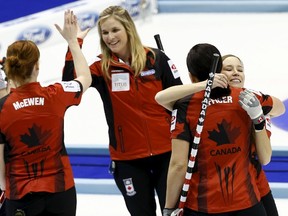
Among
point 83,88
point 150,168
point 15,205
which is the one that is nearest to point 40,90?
point 83,88

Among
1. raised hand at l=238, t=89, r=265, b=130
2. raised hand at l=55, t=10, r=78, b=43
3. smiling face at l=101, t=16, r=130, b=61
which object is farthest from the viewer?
smiling face at l=101, t=16, r=130, b=61

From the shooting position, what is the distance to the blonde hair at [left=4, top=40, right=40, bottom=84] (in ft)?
12.3

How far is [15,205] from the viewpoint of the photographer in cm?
393

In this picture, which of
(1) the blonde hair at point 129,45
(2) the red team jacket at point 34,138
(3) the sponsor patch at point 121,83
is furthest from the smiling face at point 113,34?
(2) the red team jacket at point 34,138

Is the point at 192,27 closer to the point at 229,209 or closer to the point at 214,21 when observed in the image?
the point at 214,21

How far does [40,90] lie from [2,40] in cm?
545

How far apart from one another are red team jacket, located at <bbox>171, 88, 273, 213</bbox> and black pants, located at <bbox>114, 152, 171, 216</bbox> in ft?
2.68

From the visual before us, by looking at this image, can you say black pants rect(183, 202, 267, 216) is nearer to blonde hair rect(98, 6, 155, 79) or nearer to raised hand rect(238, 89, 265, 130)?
raised hand rect(238, 89, 265, 130)

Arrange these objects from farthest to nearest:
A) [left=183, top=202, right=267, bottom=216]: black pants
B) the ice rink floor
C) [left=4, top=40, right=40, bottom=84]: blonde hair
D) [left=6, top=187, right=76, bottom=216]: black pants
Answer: the ice rink floor
[left=6, top=187, right=76, bottom=216]: black pants
[left=4, top=40, right=40, bottom=84]: blonde hair
[left=183, top=202, right=267, bottom=216]: black pants

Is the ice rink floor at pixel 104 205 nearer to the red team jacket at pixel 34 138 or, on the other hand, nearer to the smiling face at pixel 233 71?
A: the smiling face at pixel 233 71

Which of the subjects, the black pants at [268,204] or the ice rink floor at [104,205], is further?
the ice rink floor at [104,205]

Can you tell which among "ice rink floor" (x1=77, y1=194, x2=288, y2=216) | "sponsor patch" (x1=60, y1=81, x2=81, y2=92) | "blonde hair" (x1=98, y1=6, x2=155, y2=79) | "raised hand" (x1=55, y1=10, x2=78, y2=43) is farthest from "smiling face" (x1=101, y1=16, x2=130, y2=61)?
"ice rink floor" (x1=77, y1=194, x2=288, y2=216)

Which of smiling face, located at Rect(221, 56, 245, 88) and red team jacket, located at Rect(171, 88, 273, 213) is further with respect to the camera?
smiling face, located at Rect(221, 56, 245, 88)

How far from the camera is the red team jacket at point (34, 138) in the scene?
382 centimetres
